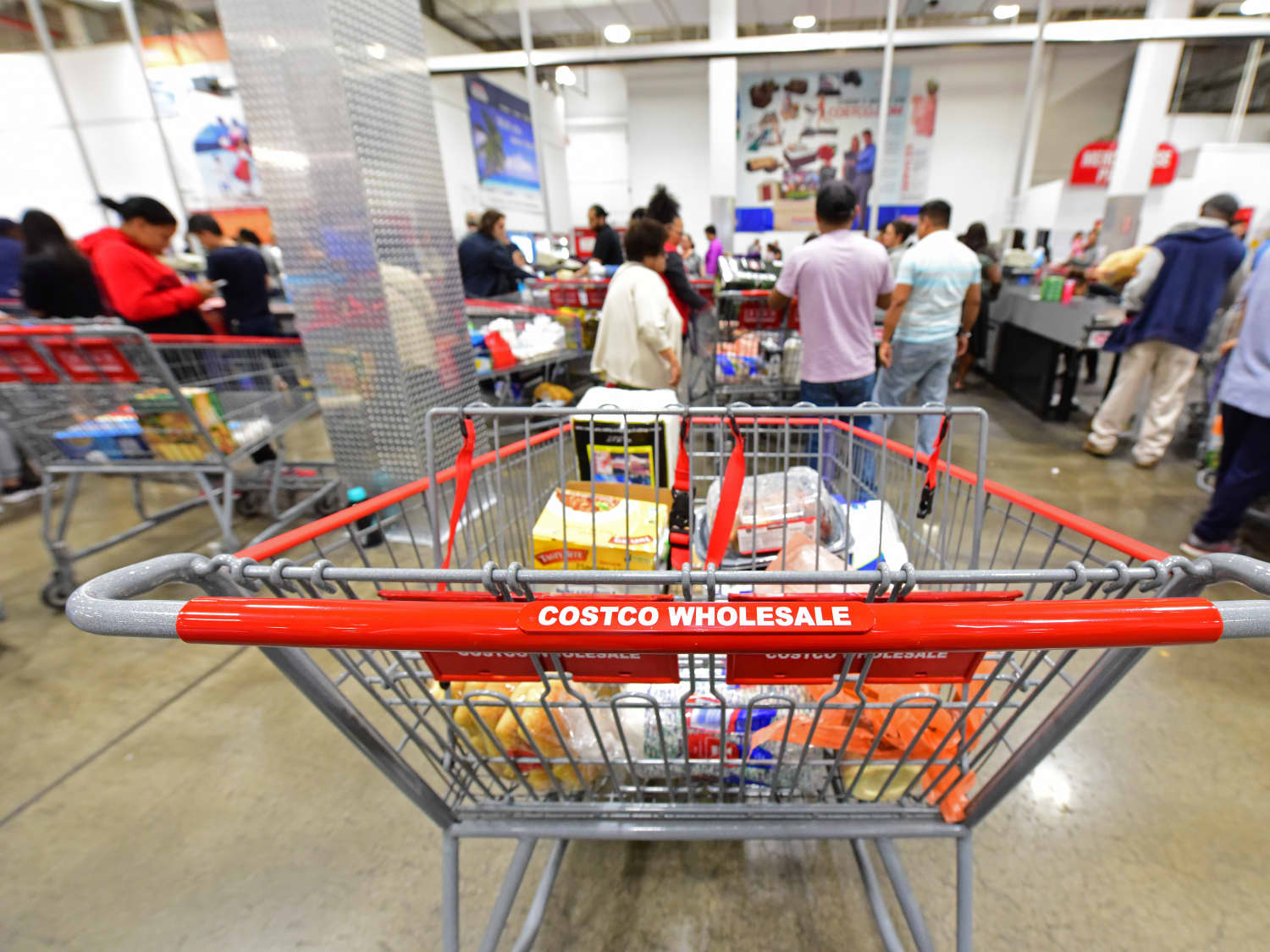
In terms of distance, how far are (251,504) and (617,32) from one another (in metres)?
9.76

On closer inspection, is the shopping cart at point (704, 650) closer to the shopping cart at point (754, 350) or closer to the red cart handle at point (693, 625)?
the red cart handle at point (693, 625)

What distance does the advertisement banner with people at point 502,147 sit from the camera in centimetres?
968

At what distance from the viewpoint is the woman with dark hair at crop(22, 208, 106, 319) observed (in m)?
3.21

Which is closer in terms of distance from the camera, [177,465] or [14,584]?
[177,465]

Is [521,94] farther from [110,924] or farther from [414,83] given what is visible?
[110,924]

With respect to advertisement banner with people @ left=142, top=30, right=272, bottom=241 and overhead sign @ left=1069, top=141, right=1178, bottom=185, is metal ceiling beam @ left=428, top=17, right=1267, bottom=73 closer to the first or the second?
overhead sign @ left=1069, top=141, right=1178, bottom=185

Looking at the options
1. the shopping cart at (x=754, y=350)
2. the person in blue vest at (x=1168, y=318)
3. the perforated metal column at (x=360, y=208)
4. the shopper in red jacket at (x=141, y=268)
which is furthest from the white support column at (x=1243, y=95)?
the shopper in red jacket at (x=141, y=268)

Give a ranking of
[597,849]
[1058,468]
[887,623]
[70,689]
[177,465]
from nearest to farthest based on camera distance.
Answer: [887,623] < [597,849] < [70,689] < [177,465] < [1058,468]

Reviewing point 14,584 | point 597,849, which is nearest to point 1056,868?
point 597,849

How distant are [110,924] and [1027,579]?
7.03ft

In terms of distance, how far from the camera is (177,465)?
2527 millimetres

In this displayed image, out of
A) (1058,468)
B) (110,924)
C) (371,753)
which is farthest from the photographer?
(1058,468)

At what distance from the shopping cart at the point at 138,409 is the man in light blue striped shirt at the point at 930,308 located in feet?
10.8

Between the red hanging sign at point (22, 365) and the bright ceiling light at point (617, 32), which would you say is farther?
the bright ceiling light at point (617, 32)
